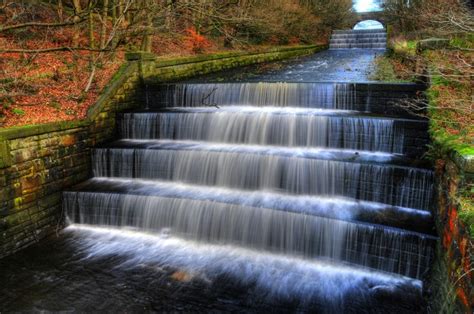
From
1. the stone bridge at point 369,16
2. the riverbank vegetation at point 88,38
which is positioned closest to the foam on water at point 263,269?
the riverbank vegetation at point 88,38

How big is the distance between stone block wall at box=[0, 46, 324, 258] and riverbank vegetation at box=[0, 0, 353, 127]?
1.58 ft

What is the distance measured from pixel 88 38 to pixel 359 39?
2374cm

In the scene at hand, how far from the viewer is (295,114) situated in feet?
31.7

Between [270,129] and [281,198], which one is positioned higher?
[270,129]

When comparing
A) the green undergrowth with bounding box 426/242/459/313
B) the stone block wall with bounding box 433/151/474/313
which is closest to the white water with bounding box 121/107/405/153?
the stone block wall with bounding box 433/151/474/313

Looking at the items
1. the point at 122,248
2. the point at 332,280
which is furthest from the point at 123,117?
the point at 332,280

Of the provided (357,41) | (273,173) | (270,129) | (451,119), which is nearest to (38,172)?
(273,173)

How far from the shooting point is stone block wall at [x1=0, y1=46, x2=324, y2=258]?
7.56 meters

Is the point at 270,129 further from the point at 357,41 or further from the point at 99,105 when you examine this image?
the point at 357,41

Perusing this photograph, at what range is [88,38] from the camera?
15453 mm

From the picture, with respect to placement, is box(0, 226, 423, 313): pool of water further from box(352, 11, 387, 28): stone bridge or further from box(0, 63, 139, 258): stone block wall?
box(352, 11, 387, 28): stone bridge

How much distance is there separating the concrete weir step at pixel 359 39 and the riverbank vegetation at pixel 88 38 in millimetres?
4386

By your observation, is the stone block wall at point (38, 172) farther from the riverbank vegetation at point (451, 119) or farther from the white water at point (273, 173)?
the riverbank vegetation at point (451, 119)

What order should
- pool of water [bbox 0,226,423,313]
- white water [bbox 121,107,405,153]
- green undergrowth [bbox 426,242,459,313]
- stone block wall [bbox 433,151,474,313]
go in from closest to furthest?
stone block wall [bbox 433,151,474,313]
green undergrowth [bbox 426,242,459,313]
pool of water [bbox 0,226,423,313]
white water [bbox 121,107,405,153]
